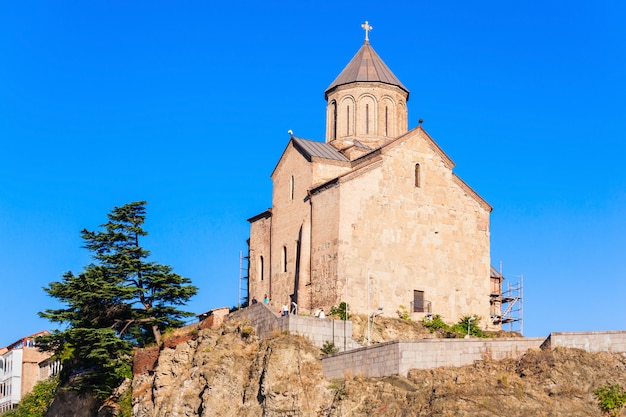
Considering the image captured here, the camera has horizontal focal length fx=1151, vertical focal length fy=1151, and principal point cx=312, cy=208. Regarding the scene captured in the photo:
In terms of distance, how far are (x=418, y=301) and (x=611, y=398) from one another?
13.3 meters

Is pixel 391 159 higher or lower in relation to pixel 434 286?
higher

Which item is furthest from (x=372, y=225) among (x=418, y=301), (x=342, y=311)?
(x=342, y=311)

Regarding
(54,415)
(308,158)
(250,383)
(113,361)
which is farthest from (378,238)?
(54,415)

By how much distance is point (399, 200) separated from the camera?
45719mm

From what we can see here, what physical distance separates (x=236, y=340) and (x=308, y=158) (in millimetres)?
9120

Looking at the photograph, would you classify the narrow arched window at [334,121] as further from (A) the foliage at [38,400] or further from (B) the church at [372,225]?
(A) the foliage at [38,400]

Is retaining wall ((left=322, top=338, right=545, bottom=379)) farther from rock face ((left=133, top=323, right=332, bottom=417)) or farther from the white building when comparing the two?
the white building

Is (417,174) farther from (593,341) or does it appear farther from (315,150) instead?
(593,341)

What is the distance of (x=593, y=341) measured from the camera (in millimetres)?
34938

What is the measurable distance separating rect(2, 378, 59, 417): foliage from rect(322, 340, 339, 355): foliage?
2142 centimetres

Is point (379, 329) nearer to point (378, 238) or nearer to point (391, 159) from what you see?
point (378, 238)

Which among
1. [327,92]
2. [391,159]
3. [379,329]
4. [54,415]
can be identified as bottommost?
[54,415]

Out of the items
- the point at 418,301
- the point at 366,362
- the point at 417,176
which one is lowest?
the point at 366,362

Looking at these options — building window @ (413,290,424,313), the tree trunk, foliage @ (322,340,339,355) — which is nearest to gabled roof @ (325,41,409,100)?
building window @ (413,290,424,313)
